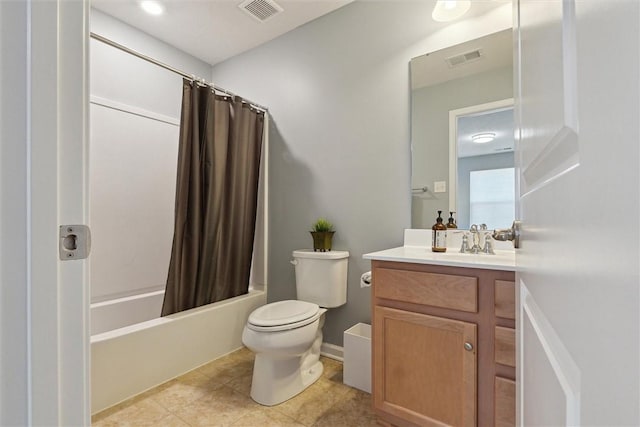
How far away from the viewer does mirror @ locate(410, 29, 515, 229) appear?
1.64 meters

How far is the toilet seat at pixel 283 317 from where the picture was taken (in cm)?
160

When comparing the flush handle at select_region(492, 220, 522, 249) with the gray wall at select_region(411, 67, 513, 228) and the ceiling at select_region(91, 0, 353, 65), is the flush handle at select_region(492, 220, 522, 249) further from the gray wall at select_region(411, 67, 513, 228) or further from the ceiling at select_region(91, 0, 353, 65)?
the ceiling at select_region(91, 0, 353, 65)

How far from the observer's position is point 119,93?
2.35m

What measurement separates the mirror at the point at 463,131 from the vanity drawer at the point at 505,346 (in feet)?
2.27

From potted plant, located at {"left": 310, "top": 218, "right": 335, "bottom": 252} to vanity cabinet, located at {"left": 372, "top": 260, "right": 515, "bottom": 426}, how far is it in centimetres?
74

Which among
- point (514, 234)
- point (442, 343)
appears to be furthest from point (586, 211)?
point (442, 343)

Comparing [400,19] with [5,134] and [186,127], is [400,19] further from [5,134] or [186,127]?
[5,134]

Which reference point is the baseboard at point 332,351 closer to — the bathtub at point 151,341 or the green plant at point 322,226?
the bathtub at point 151,341

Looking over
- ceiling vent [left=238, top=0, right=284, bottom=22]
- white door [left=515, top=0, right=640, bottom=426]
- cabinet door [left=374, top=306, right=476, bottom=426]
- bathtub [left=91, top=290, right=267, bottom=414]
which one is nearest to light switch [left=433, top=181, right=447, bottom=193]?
cabinet door [left=374, top=306, right=476, bottom=426]

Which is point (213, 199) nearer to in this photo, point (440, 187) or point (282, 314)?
point (282, 314)

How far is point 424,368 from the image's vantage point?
128cm

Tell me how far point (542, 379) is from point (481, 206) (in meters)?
1.41

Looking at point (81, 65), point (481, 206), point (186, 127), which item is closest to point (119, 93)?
point (186, 127)

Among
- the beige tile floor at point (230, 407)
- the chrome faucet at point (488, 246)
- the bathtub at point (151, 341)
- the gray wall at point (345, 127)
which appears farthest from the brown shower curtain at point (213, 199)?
the chrome faucet at point (488, 246)
